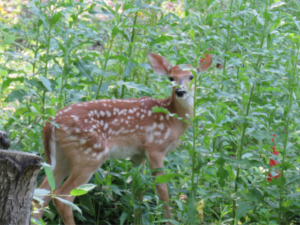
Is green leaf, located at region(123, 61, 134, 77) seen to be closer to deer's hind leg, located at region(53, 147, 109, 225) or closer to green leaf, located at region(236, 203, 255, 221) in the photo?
deer's hind leg, located at region(53, 147, 109, 225)

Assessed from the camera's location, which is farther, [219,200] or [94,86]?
[94,86]

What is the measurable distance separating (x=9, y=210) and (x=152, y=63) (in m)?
2.54

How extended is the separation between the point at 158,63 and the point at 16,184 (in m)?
2.52

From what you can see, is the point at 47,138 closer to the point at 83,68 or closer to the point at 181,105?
the point at 83,68

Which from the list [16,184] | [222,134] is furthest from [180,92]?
[16,184]

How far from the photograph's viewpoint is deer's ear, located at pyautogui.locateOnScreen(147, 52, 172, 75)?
4.12 m

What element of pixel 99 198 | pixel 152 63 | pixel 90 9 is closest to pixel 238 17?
pixel 152 63

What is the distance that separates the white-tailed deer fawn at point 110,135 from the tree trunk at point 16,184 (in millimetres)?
1225

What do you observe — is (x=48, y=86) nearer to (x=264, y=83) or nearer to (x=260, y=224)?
(x=264, y=83)

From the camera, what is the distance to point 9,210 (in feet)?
6.15

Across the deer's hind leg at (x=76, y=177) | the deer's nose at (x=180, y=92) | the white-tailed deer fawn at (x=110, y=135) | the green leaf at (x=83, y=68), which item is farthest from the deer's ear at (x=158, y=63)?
the deer's hind leg at (x=76, y=177)

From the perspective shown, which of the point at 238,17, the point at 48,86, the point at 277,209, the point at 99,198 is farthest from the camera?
the point at 238,17

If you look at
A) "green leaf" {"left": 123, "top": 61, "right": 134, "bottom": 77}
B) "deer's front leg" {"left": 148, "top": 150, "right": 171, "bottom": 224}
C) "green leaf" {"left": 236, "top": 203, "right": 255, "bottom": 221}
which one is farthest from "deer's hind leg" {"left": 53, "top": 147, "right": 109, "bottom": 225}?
"green leaf" {"left": 236, "top": 203, "right": 255, "bottom": 221}

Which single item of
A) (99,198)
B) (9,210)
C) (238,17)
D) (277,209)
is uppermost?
(238,17)
